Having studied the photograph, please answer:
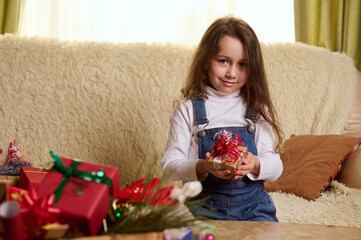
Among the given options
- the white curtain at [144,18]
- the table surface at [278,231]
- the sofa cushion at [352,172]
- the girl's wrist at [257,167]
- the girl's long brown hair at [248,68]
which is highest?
the white curtain at [144,18]

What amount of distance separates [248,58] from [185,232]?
79cm

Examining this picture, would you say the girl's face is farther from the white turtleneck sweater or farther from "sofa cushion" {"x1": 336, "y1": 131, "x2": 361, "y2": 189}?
Result: "sofa cushion" {"x1": 336, "y1": 131, "x2": 361, "y2": 189}

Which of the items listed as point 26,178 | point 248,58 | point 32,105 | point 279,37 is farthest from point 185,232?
point 279,37

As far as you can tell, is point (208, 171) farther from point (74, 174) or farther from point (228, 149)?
point (74, 174)

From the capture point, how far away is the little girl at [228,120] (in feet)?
3.93

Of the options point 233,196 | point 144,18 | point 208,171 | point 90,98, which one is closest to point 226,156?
point 208,171

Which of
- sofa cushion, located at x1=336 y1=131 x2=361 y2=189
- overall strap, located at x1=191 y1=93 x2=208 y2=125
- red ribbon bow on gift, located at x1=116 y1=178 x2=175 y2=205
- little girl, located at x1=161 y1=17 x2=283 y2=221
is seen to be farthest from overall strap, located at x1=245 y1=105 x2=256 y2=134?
red ribbon bow on gift, located at x1=116 y1=178 x2=175 y2=205

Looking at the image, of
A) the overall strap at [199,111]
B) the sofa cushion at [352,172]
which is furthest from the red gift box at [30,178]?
the sofa cushion at [352,172]

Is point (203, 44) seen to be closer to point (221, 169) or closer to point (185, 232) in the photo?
point (221, 169)

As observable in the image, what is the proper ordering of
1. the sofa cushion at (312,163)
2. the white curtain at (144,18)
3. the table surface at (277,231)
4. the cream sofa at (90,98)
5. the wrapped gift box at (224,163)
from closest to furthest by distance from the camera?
the table surface at (277,231) → the wrapped gift box at (224,163) → the sofa cushion at (312,163) → the cream sofa at (90,98) → the white curtain at (144,18)

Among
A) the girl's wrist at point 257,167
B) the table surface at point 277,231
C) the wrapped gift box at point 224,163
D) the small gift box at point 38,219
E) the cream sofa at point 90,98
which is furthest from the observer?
the cream sofa at point 90,98

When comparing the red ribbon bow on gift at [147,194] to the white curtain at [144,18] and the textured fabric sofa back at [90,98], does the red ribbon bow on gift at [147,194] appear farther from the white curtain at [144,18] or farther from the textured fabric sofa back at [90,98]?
the white curtain at [144,18]

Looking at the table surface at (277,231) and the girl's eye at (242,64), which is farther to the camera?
the girl's eye at (242,64)

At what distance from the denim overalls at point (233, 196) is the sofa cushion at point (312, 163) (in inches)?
15.5
